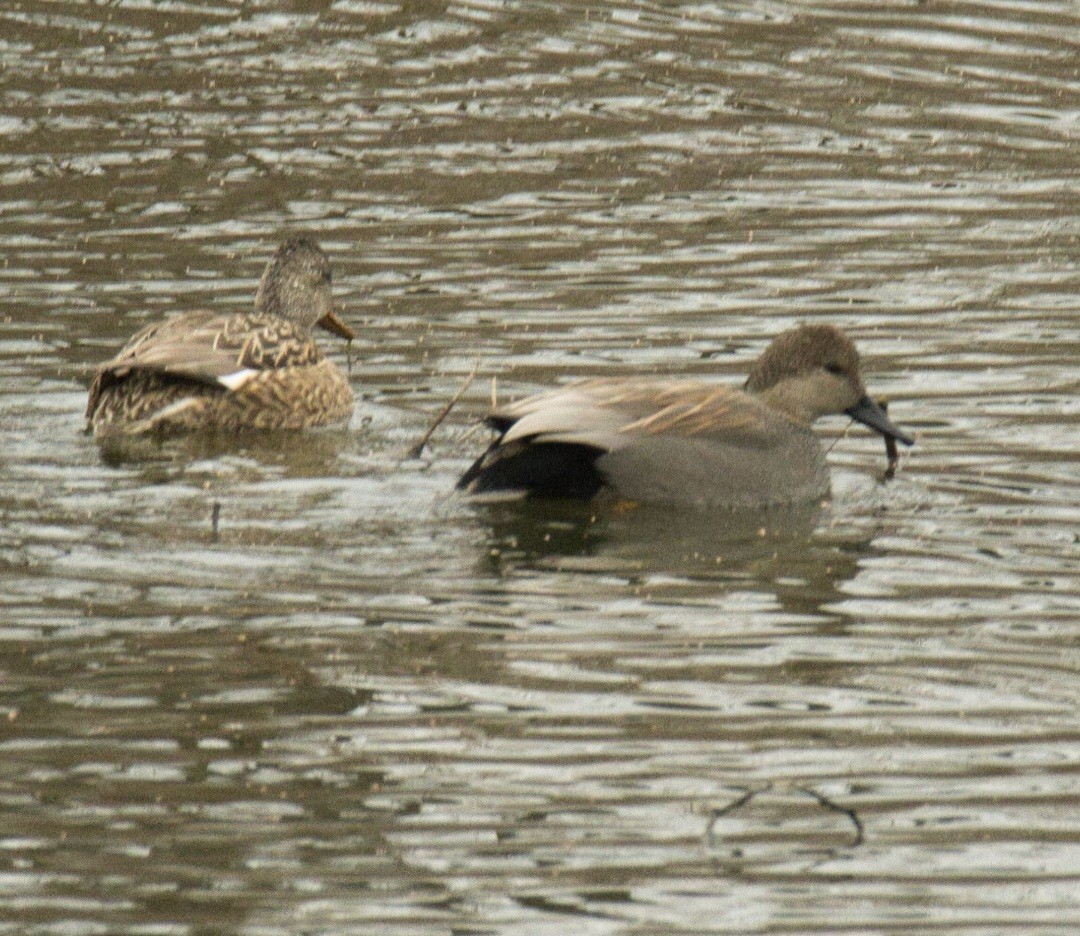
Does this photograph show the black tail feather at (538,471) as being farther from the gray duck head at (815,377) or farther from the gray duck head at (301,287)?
the gray duck head at (301,287)

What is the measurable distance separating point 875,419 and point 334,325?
312cm

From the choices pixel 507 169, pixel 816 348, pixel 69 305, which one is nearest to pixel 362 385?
pixel 69 305

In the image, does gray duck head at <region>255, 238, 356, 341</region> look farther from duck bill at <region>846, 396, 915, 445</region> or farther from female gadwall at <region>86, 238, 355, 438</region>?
duck bill at <region>846, 396, 915, 445</region>

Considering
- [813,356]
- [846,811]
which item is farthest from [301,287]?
[846,811]

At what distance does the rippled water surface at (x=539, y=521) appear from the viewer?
561 centimetres

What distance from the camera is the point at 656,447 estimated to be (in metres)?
9.23

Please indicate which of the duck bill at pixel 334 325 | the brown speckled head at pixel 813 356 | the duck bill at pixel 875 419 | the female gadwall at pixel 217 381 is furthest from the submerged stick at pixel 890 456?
the duck bill at pixel 334 325

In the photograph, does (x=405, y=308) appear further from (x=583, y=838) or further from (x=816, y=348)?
(x=583, y=838)

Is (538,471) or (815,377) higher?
(815,377)

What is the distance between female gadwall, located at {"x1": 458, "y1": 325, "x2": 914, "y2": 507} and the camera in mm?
9078

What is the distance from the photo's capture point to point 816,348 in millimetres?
9875

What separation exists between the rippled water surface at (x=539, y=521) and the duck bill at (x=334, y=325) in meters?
0.14

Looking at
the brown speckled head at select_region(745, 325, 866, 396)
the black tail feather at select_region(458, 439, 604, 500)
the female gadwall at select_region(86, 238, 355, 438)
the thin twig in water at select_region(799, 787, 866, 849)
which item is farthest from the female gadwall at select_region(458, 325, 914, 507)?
the thin twig in water at select_region(799, 787, 866, 849)

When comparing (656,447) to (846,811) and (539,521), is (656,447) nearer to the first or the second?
(539,521)
